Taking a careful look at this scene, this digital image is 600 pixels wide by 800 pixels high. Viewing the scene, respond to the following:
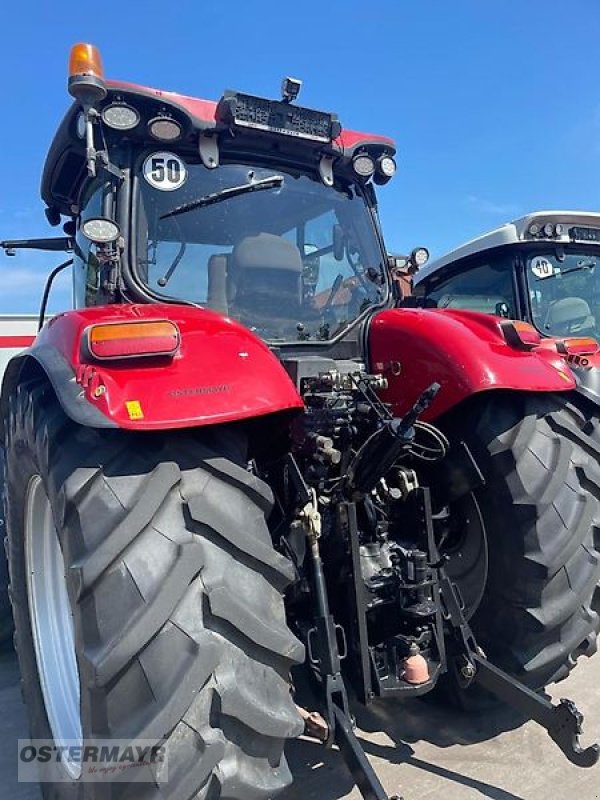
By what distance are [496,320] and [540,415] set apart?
0.43 m

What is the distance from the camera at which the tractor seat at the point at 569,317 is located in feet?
21.6

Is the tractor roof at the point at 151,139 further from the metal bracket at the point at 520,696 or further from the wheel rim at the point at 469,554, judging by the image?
the metal bracket at the point at 520,696

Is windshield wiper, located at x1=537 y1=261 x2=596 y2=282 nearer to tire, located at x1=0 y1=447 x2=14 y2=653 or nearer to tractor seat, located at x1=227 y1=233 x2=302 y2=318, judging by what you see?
tractor seat, located at x1=227 y1=233 x2=302 y2=318

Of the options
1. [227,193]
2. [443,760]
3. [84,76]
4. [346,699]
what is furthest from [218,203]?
[443,760]

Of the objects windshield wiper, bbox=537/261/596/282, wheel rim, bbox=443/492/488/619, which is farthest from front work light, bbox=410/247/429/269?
windshield wiper, bbox=537/261/596/282

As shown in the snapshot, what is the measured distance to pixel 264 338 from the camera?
2.67 m

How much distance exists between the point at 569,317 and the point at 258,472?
535 cm

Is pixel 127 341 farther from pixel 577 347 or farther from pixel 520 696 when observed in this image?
pixel 577 347

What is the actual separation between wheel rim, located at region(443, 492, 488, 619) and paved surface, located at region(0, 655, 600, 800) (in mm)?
510

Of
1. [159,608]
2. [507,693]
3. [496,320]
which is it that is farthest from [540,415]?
[159,608]

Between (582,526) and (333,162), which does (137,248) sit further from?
(582,526)

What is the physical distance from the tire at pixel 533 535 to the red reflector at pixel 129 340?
1.25 m

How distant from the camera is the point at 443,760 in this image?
2432mm

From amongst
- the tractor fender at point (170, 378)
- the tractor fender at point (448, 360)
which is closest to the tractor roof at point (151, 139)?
the tractor fender at point (448, 360)
